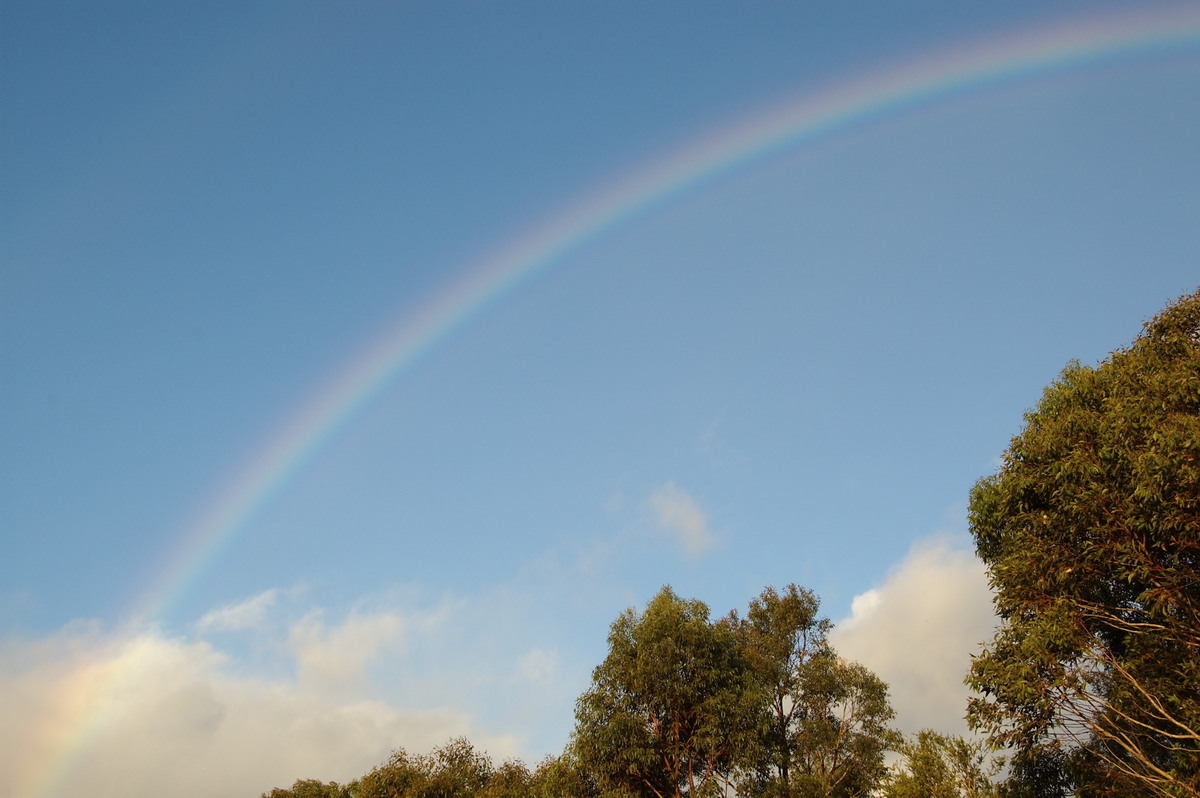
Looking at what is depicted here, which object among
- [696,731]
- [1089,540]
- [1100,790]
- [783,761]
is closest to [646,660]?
[696,731]

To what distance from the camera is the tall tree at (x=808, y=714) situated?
42.4m

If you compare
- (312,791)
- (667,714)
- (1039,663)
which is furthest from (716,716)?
(312,791)

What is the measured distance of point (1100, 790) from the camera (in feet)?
89.7

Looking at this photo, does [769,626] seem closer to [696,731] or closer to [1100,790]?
[696,731]

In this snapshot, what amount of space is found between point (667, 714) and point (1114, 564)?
944 inches

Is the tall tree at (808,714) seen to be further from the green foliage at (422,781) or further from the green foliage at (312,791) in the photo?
the green foliage at (312,791)

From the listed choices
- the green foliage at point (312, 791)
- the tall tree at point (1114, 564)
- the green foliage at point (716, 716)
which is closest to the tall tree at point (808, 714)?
the green foliage at point (716, 716)

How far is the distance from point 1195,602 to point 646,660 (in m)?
24.8

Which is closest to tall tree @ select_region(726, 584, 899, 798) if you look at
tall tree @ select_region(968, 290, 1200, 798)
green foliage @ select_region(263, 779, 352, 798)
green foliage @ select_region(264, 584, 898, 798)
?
green foliage @ select_region(264, 584, 898, 798)

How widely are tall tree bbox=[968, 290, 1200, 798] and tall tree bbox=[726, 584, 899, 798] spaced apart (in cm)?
1704

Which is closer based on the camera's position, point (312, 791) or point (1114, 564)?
point (1114, 564)

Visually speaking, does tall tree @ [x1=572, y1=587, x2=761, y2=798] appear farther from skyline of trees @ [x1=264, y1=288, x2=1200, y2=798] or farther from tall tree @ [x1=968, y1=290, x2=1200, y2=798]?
tall tree @ [x1=968, y1=290, x2=1200, y2=798]

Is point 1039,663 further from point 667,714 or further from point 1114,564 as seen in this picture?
point 667,714

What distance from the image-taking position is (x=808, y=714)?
4547cm
